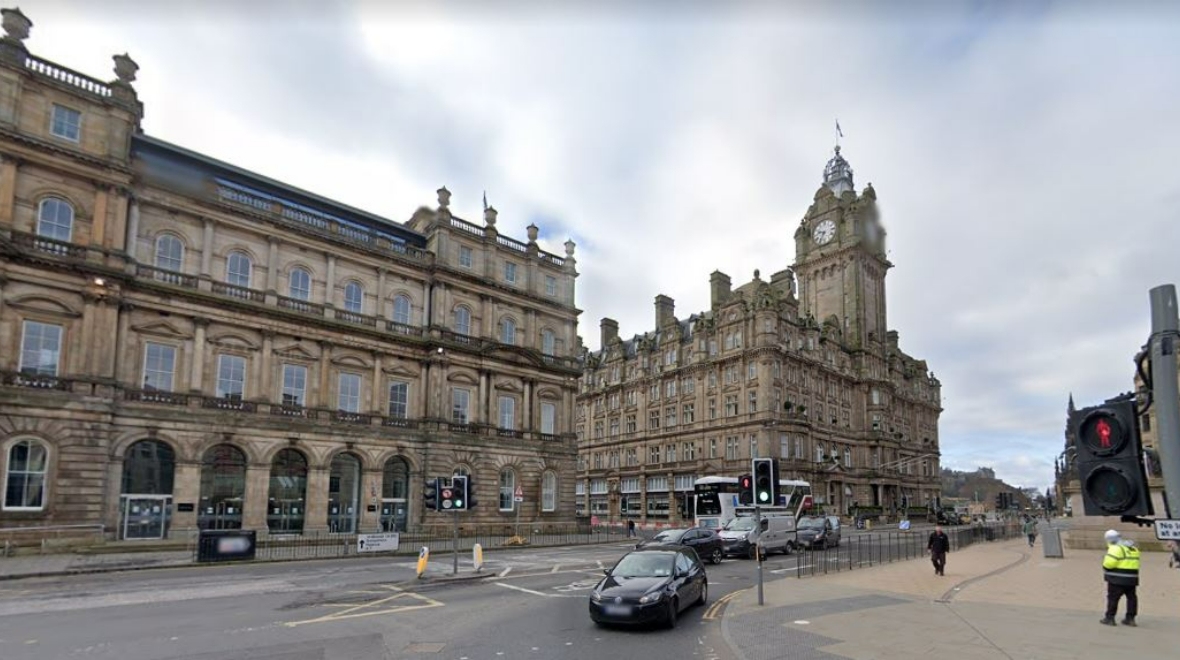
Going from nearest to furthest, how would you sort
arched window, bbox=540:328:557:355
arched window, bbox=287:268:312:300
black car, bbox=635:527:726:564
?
black car, bbox=635:527:726:564, arched window, bbox=287:268:312:300, arched window, bbox=540:328:557:355

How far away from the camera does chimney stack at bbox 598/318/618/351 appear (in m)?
88.2

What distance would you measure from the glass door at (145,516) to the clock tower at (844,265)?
64.3 meters

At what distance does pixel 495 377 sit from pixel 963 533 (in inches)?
1208

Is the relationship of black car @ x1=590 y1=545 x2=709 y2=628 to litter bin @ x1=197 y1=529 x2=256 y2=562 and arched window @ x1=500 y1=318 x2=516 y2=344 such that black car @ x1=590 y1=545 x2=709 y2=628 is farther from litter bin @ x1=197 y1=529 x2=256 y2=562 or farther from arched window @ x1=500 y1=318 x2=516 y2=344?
arched window @ x1=500 y1=318 x2=516 y2=344

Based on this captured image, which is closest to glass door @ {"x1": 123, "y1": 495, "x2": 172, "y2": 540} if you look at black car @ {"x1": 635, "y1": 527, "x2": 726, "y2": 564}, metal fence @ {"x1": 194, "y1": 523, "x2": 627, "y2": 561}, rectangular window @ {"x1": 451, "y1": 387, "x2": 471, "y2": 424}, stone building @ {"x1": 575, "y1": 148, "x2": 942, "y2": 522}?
metal fence @ {"x1": 194, "y1": 523, "x2": 627, "y2": 561}

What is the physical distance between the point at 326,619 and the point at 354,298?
101 feet

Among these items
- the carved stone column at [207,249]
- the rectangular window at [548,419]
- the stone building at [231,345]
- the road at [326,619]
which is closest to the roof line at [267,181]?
the stone building at [231,345]

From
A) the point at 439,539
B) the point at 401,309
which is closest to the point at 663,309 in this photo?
the point at 401,309

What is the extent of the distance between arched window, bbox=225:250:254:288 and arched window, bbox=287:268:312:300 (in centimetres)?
221

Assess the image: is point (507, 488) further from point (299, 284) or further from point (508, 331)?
point (299, 284)

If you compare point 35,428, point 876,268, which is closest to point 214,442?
point 35,428

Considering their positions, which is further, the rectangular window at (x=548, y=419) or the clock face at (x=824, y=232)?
the clock face at (x=824, y=232)

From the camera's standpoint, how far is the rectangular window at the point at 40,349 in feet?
97.8

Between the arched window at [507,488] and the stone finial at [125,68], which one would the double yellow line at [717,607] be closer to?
the arched window at [507,488]
